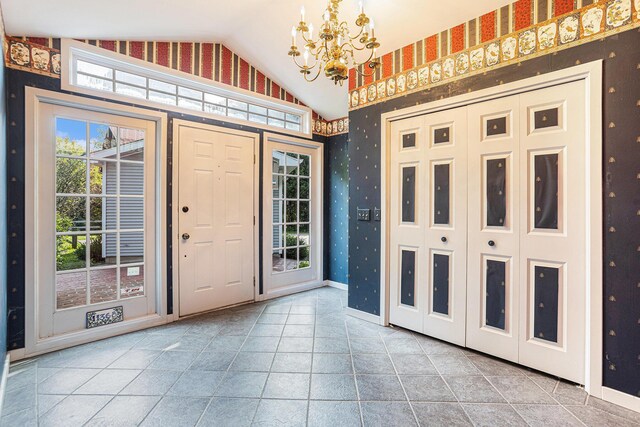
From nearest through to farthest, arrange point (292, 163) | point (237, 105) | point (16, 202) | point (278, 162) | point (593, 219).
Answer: point (593, 219) → point (16, 202) → point (237, 105) → point (278, 162) → point (292, 163)

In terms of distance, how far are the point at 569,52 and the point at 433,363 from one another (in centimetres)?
234

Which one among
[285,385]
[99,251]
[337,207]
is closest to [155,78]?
[99,251]

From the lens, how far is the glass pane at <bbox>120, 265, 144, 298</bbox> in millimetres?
2867

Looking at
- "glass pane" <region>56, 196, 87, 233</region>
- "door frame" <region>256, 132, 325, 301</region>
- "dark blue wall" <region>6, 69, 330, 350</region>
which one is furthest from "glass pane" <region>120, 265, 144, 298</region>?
"door frame" <region>256, 132, 325, 301</region>

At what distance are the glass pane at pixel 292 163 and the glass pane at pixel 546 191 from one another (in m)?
2.84

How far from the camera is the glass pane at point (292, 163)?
419cm

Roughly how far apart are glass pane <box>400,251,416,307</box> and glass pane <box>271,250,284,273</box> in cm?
177

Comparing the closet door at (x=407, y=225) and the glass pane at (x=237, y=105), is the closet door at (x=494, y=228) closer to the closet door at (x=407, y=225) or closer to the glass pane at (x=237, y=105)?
the closet door at (x=407, y=225)

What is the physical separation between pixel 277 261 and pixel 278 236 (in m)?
0.34

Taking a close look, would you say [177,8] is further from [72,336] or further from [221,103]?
[72,336]

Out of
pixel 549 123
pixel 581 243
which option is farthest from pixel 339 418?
pixel 549 123

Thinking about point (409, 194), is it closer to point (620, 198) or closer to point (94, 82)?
point (620, 198)

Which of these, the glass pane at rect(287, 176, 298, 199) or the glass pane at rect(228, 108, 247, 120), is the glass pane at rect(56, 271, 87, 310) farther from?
the glass pane at rect(287, 176, 298, 199)

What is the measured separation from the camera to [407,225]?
290cm
